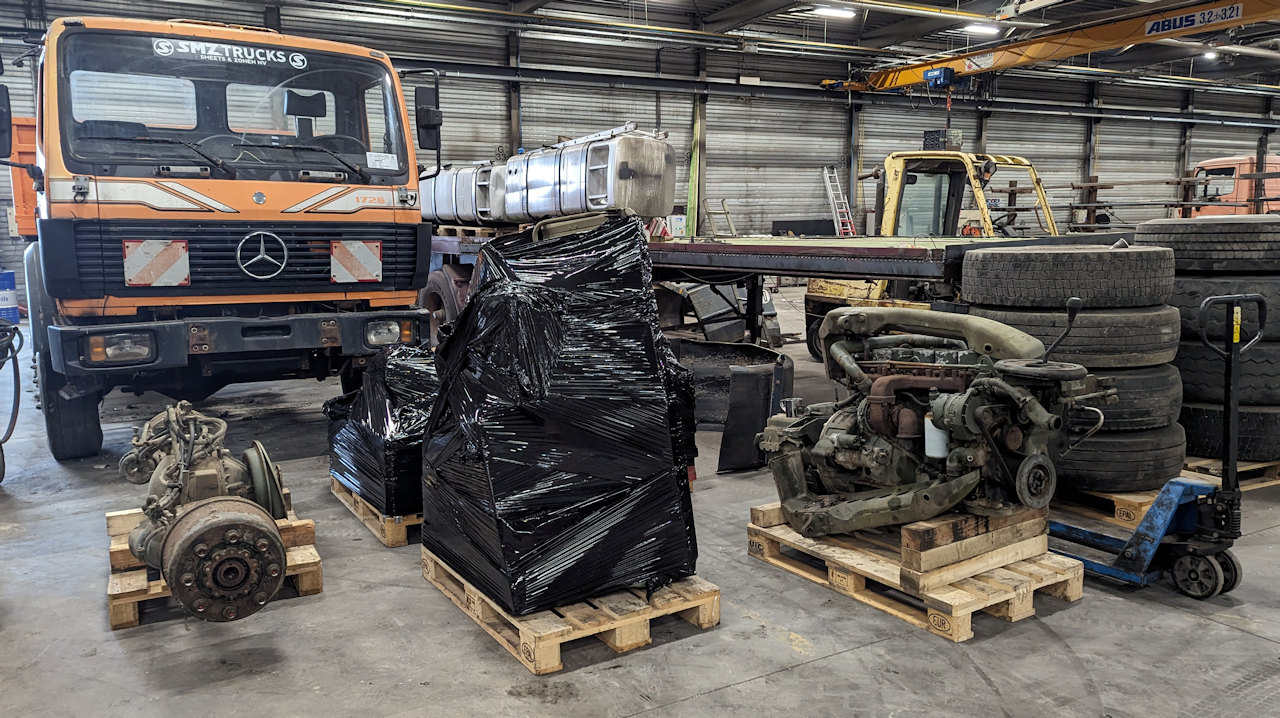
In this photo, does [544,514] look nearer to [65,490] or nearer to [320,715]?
[320,715]

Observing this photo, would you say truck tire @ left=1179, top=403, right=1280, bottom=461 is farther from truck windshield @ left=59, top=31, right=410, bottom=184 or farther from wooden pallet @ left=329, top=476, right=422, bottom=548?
truck windshield @ left=59, top=31, right=410, bottom=184

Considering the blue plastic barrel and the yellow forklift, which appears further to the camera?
the blue plastic barrel

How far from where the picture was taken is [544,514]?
10.2ft

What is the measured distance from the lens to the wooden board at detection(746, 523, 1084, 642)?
330cm

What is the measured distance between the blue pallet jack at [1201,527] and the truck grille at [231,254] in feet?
14.7

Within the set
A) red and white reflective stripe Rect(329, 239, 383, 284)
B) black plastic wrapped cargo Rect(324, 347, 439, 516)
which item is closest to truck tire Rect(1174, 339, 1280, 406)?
black plastic wrapped cargo Rect(324, 347, 439, 516)

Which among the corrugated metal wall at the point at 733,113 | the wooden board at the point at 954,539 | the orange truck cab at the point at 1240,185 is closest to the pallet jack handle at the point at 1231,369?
the wooden board at the point at 954,539

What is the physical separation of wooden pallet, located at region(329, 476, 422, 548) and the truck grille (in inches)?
59.0

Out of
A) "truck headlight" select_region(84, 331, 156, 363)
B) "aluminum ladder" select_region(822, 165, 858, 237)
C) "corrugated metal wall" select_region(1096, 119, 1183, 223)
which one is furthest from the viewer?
"corrugated metal wall" select_region(1096, 119, 1183, 223)

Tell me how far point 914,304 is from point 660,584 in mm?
5545

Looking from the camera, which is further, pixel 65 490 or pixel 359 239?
pixel 359 239

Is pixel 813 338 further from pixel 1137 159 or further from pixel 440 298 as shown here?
pixel 1137 159

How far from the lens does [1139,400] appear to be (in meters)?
4.06

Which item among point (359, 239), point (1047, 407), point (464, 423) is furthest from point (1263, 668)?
point (359, 239)
